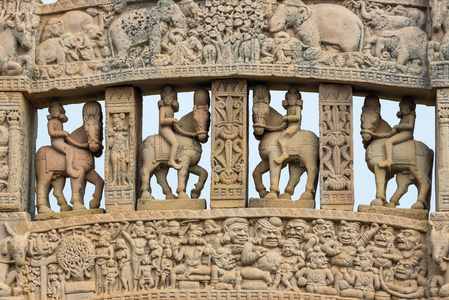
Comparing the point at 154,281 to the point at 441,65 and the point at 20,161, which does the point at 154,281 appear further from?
the point at 441,65

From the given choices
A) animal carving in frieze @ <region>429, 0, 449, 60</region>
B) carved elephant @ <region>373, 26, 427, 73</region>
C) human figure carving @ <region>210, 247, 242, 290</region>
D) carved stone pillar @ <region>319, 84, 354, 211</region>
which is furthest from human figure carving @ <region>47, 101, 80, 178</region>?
animal carving in frieze @ <region>429, 0, 449, 60</region>

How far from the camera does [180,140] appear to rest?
17.6 metres

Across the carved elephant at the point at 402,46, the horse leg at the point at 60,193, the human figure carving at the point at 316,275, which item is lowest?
the human figure carving at the point at 316,275

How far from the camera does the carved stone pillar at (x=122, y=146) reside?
17531 mm

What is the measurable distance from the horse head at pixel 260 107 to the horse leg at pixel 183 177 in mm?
718

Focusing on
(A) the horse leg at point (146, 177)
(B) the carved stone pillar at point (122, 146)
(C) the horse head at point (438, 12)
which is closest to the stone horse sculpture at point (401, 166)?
(C) the horse head at point (438, 12)

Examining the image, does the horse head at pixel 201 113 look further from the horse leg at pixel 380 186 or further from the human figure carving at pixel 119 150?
the horse leg at pixel 380 186

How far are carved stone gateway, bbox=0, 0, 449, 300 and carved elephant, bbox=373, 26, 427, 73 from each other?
0.01 m

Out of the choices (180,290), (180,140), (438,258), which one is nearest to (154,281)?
(180,290)

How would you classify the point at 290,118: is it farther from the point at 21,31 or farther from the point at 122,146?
the point at 21,31

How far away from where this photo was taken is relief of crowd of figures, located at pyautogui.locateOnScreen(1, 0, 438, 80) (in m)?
17.5

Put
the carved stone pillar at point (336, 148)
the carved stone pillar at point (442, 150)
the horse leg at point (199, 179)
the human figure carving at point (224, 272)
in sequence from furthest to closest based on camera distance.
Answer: the horse leg at point (199, 179) → the carved stone pillar at point (336, 148) → the human figure carving at point (224, 272) → the carved stone pillar at point (442, 150)

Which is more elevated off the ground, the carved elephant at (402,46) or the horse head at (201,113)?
the carved elephant at (402,46)

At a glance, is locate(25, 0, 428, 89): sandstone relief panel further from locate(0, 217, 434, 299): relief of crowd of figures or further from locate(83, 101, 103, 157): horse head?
locate(0, 217, 434, 299): relief of crowd of figures
